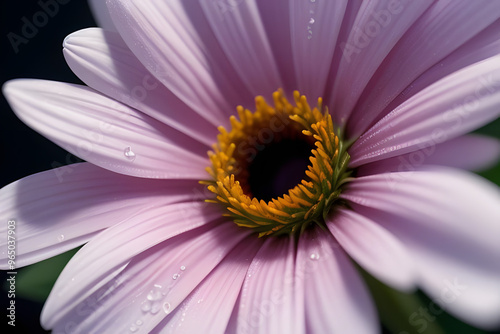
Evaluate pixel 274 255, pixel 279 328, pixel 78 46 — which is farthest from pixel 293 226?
pixel 78 46

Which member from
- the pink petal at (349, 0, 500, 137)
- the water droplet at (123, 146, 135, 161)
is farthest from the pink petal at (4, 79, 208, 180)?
the pink petal at (349, 0, 500, 137)

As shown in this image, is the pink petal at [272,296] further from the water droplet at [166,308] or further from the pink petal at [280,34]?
the pink petal at [280,34]

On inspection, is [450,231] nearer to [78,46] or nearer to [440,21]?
[440,21]

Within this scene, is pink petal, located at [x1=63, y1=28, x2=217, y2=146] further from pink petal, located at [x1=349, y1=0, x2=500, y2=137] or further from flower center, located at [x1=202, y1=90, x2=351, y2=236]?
pink petal, located at [x1=349, y1=0, x2=500, y2=137]

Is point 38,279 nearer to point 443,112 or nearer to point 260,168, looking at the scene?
point 260,168

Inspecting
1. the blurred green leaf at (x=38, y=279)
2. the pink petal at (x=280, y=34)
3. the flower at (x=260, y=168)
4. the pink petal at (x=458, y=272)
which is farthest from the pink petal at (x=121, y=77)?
the pink petal at (x=458, y=272)

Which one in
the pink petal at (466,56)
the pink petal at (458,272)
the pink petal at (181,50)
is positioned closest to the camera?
the pink petal at (458,272)
